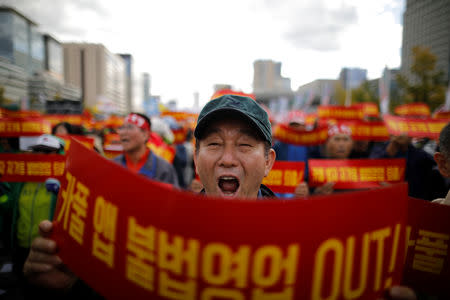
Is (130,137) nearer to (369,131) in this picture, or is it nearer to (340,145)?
(340,145)

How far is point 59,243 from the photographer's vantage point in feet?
3.42

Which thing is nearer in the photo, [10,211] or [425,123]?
[10,211]

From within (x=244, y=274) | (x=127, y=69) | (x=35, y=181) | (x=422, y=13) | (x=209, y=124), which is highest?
(x=127, y=69)

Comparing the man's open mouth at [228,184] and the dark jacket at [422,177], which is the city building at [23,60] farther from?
the man's open mouth at [228,184]

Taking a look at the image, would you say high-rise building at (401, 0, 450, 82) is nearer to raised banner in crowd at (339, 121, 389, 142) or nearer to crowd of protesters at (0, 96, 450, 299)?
raised banner in crowd at (339, 121, 389, 142)

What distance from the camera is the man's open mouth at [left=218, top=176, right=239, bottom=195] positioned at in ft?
4.51

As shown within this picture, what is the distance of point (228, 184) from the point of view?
4.58ft

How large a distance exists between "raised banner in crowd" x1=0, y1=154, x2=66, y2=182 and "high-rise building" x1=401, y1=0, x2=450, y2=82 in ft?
171

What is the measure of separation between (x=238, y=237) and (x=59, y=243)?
31.0 inches

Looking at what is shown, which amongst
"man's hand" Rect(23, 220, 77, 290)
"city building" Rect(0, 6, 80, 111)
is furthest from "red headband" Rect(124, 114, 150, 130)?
"city building" Rect(0, 6, 80, 111)

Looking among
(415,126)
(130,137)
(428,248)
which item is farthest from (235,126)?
(415,126)

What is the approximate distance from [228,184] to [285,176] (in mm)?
1910

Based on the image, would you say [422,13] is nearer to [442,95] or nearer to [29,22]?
[442,95]

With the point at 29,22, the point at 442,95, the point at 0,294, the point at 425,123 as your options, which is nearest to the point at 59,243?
the point at 0,294
